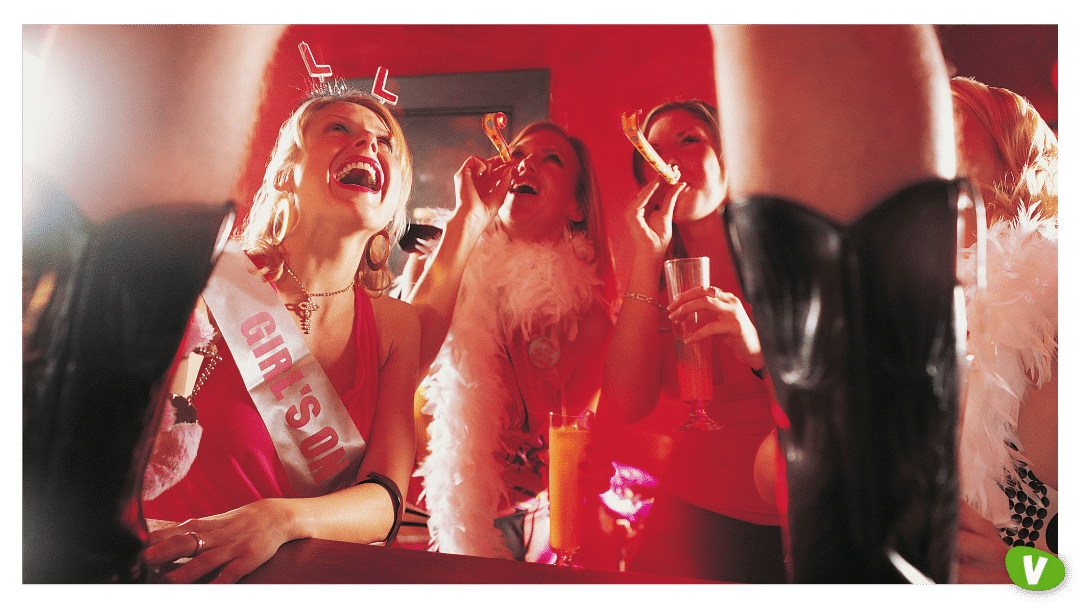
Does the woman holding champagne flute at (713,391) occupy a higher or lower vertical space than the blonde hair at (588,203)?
lower

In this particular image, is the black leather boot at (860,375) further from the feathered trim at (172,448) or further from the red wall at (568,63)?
the feathered trim at (172,448)

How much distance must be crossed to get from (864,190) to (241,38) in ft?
5.94

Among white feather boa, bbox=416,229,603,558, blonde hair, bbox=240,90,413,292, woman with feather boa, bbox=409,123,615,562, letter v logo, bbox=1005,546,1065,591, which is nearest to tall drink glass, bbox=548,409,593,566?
woman with feather boa, bbox=409,123,615,562

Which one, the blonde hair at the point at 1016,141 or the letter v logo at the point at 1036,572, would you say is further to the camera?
the blonde hair at the point at 1016,141

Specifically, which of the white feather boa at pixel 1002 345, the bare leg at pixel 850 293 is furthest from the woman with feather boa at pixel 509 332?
the white feather boa at pixel 1002 345

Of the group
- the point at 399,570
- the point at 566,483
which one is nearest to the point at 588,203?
the point at 566,483

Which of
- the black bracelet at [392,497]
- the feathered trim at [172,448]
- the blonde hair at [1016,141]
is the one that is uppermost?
the blonde hair at [1016,141]

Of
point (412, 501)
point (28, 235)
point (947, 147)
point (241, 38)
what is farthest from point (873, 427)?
point (28, 235)

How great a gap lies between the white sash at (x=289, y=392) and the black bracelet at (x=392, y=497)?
0.05m

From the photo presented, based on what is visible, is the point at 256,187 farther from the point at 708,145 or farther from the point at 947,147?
the point at 947,147

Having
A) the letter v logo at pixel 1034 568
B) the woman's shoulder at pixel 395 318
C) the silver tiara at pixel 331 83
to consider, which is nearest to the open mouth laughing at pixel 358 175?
the silver tiara at pixel 331 83

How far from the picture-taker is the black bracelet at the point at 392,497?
86.7 inches

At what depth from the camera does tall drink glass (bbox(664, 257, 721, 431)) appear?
2191 mm

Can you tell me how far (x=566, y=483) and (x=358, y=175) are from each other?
3.33 feet
